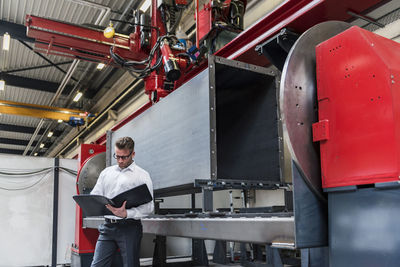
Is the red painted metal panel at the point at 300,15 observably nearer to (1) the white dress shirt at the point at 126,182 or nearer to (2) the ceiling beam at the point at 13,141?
(1) the white dress shirt at the point at 126,182

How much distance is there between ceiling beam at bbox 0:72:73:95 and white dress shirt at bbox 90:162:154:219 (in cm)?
761

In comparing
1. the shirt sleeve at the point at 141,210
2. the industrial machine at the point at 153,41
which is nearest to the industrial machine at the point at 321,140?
the shirt sleeve at the point at 141,210

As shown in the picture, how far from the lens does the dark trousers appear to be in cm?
253

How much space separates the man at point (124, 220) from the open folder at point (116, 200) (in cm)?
7

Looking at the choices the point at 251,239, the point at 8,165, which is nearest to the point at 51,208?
the point at 8,165

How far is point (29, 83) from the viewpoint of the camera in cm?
943

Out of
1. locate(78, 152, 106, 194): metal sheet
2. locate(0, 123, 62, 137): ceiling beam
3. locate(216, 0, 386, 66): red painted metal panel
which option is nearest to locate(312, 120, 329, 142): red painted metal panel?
locate(216, 0, 386, 66): red painted metal panel

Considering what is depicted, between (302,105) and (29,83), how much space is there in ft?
31.3

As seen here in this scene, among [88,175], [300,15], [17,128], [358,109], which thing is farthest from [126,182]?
[17,128]

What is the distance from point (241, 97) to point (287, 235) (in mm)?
1458

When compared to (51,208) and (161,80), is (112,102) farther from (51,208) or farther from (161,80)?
(161,80)

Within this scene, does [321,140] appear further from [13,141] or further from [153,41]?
[13,141]

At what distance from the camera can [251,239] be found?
1.50m

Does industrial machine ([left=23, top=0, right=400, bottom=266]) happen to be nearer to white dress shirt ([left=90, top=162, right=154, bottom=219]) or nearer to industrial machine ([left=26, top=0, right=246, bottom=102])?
white dress shirt ([left=90, top=162, right=154, bottom=219])
